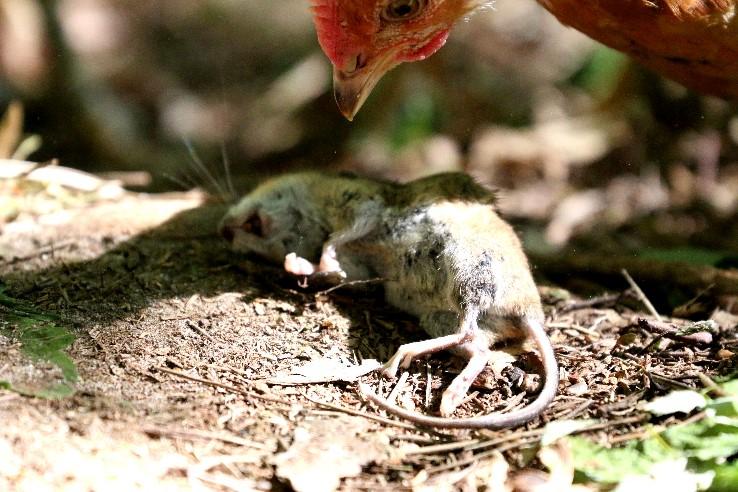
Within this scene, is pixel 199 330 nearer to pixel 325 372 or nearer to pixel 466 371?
pixel 325 372

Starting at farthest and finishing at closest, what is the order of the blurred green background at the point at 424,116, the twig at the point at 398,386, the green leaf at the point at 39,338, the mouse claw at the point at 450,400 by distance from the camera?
the blurred green background at the point at 424,116
the twig at the point at 398,386
the mouse claw at the point at 450,400
the green leaf at the point at 39,338

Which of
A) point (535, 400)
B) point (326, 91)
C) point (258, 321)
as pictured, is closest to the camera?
point (535, 400)

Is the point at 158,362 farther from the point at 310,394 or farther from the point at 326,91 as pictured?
the point at 326,91

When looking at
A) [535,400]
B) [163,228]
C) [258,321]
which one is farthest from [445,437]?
[163,228]

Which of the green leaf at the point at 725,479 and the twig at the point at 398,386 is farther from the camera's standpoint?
the twig at the point at 398,386

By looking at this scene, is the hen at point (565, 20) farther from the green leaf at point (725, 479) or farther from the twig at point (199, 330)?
the green leaf at point (725, 479)

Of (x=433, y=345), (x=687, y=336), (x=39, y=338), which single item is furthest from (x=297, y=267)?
(x=687, y=336)

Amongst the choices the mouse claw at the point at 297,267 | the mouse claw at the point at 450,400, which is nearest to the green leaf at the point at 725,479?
the mouse claw at the point at 450,400
